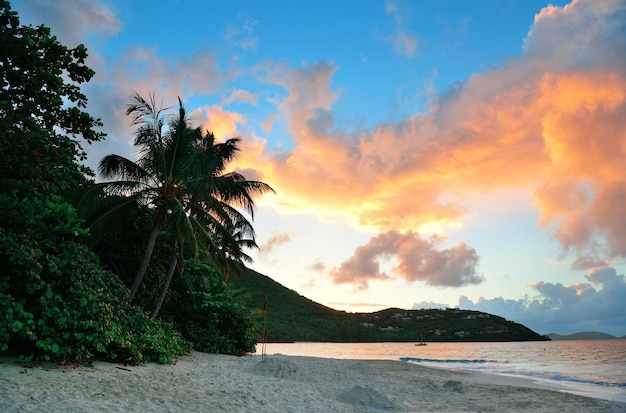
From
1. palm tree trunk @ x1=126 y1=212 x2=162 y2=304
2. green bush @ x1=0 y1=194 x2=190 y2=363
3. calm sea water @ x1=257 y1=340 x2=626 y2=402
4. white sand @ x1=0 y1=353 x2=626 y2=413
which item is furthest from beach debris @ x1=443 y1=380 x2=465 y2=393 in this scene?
palm tree trunk @ x1=126 y1=212 x2=162 y2=304

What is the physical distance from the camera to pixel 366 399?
10508 mm

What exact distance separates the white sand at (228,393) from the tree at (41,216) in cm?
69

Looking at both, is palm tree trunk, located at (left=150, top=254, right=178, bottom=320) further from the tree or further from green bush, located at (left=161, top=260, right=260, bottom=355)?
the tree

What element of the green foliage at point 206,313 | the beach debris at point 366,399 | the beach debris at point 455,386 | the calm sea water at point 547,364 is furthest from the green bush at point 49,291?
the calm sea water at point 547,364

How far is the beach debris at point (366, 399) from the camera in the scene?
10334 millimetres

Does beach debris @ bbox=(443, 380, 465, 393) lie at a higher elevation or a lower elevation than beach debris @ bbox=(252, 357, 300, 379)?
lower

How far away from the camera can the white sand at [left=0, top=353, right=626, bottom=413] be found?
7008mm

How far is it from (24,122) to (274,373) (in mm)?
9853

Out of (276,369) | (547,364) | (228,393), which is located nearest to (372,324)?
(547,364)

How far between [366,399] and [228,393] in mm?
3413

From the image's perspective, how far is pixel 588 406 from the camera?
1288 centimetres

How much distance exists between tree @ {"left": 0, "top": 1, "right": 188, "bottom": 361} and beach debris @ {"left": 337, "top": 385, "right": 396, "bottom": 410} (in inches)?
216

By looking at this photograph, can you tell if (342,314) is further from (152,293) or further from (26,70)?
(26,70)

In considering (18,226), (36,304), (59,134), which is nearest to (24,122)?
(59,134)
